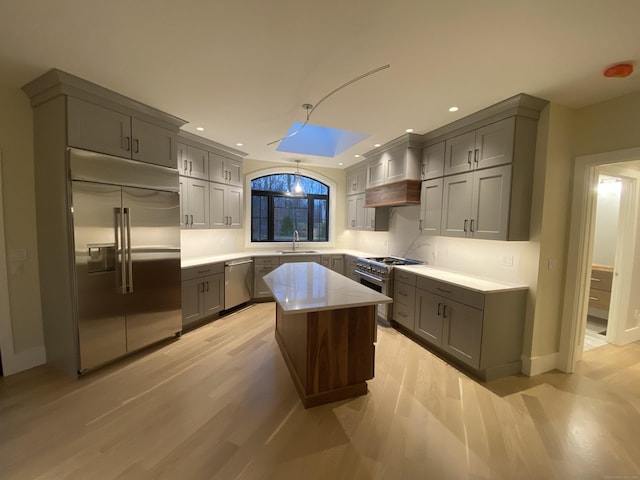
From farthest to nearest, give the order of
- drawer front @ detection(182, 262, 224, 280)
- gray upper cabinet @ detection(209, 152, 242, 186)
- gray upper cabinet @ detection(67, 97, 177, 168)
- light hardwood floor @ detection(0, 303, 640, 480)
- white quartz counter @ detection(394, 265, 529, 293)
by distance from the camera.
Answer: gray upper cabinet @ detection(209, 152, 242, 186)
drawer front @ detection(182, 262, 224, 280)
white quartz counter @ detection(394, 265, 529, 293)
gray upper cabinet @ detection(67, 97, 177, 168)
light hardwood floor @ detection(0, 303, 640, 480)

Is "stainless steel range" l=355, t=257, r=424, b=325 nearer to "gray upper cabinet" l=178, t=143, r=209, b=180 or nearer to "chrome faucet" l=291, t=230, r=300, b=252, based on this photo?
"chrome faucet" l=291, t=230, r=300, b=252

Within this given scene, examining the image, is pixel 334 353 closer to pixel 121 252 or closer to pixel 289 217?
pixel 121 252

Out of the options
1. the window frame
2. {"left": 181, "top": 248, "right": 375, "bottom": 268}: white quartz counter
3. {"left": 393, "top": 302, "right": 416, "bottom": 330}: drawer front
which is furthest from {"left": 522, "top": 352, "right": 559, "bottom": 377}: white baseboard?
the window frame

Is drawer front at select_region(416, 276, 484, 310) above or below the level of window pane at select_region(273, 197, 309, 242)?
below

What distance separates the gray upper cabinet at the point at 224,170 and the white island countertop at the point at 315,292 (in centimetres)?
215

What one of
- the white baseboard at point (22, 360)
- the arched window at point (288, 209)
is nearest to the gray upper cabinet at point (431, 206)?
the arched window at point (288, 209)

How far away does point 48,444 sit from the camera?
1825 millimetres

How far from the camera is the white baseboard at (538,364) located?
8.87 ft

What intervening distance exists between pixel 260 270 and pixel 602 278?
522 centimetres

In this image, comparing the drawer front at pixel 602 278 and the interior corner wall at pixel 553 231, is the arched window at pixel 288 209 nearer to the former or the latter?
the interior corner wall at pixel 553 231

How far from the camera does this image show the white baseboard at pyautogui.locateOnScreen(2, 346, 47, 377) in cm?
258

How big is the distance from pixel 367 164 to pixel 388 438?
163 inches

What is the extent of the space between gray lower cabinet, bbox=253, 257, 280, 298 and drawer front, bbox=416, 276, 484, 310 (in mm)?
2597

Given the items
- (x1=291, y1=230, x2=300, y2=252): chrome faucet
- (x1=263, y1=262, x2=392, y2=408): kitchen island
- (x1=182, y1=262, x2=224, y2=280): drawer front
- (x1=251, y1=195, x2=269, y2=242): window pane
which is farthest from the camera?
(x1=291, y1=230, x2=300, y2=252): chrome faucet
